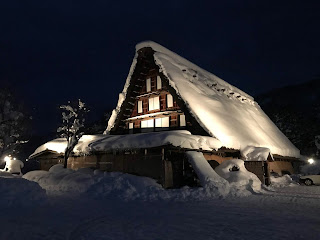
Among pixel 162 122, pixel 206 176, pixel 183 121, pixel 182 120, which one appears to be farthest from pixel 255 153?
pixel 162 122

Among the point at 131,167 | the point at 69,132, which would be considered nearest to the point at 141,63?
the point at 69,132

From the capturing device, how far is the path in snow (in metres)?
4.99

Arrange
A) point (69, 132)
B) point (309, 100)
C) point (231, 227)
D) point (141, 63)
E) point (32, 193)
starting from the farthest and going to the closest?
point (309, 100) → point (141, 63) → point (69, 132) → point (32, 193) → point (231, 227)

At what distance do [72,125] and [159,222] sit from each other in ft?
44.1

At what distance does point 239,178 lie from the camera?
13391mm

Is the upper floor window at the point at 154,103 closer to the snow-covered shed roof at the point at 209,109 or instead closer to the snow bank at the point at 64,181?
the snow-covered shed roof at the point at 209,109

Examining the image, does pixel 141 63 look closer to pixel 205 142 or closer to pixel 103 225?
pixel 205 142

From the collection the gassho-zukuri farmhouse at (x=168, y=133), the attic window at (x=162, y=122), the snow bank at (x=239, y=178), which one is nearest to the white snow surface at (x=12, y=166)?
the gassho-zukuri farmhouse at (x=168, y=133)

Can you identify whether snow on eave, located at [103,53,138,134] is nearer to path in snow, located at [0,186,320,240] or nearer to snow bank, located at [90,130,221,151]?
snow bank, located at [90,130,221,151]

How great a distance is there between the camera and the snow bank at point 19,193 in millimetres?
8039

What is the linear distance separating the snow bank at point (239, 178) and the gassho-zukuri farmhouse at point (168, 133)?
1191 mm

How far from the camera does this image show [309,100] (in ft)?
311

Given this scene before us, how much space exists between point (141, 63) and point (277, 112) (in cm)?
2356

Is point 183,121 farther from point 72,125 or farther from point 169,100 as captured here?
point 72,125
